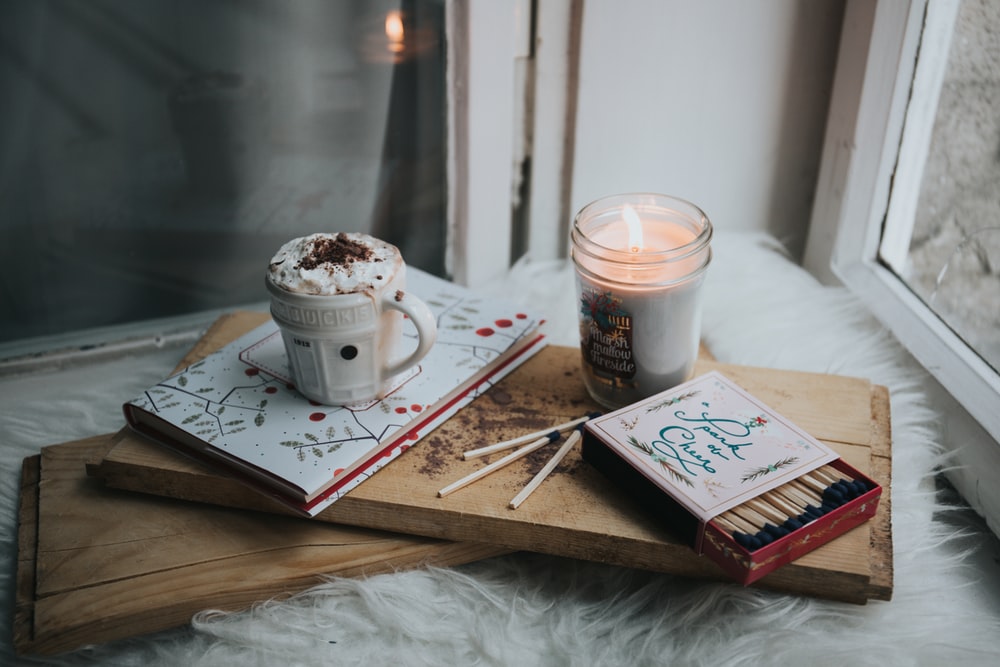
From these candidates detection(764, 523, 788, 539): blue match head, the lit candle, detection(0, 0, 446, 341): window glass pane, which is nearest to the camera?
detection(764, 523, 788, 539): blue match head

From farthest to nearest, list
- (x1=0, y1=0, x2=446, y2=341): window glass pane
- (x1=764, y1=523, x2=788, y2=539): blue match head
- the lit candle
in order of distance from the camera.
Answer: (x1=0, y1=0, x2=446, y2=341): window glass pane
the lit candle
(x1=764, y1=523, x2=788, y2=539): blue match head

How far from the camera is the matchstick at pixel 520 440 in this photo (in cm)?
63

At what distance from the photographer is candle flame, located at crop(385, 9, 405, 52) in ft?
2.76

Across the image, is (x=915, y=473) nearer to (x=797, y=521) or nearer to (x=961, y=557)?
(x=961, y=557)

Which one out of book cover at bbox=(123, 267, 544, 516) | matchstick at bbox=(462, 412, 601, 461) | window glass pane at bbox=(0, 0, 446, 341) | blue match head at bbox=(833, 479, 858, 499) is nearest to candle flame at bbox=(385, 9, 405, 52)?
window glass pane at bbox=(0, 0, 446, 341)

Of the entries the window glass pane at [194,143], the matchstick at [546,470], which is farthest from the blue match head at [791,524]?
the window glass pane at [194,143]

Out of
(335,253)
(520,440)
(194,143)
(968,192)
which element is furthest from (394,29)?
(968,192)

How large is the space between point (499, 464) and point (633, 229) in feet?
0.64

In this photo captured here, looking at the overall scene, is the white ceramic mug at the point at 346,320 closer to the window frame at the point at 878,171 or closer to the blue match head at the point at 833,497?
the blue match head at the point at 833,497

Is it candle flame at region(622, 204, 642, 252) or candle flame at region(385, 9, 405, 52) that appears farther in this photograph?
candle flame at region(385, 9, 405, 52)

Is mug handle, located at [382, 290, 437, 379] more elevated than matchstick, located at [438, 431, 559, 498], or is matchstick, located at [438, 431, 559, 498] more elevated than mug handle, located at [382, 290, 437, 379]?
mug handle, located at [382, 290, 437, 379]

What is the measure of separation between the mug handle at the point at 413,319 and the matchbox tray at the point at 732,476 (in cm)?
13

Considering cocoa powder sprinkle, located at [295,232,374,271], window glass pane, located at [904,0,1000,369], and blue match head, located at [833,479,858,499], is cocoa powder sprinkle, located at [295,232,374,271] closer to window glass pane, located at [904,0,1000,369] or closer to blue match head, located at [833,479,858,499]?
blue match head, located at [833,479,858,499]

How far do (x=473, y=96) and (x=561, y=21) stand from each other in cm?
11
